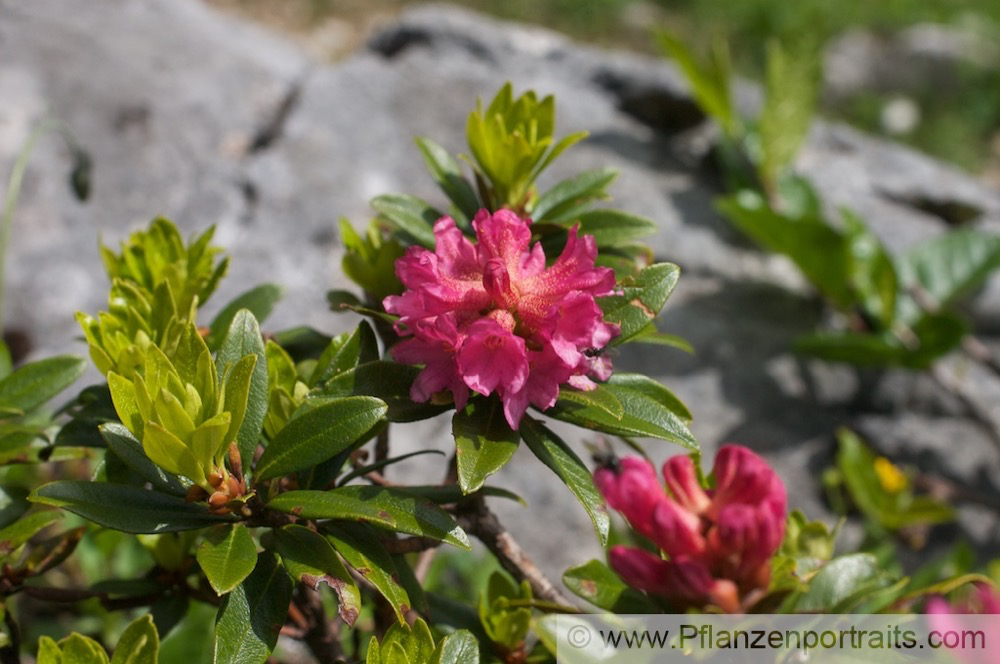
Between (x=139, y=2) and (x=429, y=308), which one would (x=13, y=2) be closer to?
(x=139, y=2)

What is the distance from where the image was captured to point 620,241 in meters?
1.12

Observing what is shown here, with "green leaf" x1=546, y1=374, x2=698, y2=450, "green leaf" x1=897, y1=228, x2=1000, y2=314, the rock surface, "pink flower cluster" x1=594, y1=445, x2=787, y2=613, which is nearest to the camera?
"pink flower cluster" x1=594, y1=445, x2=787, y2=613

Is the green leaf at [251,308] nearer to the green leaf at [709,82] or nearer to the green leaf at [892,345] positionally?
the green leaf at [892,345]

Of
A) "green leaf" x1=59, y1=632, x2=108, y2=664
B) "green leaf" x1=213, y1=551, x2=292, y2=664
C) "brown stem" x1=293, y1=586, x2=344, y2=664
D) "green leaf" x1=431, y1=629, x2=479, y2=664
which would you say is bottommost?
"brown stem" x1=293, y1=586, x2=344, y2=664

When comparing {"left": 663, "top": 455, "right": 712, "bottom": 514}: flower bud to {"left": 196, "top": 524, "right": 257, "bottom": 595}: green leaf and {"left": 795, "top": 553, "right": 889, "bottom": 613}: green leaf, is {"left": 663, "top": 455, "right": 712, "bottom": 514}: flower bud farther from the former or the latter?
{"left": 196, "top": 524, "right": 257, "bottom": 595}: green leaf

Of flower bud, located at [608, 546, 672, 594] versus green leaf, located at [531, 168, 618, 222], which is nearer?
flower bud, located at [608, 546, 672, 594]

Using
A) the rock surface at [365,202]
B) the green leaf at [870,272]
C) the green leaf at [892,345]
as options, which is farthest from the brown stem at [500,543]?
the green leaf at [870,272]

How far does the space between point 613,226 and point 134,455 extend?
610 mm

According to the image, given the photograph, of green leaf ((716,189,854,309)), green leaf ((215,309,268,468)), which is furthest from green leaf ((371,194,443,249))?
green leaf ((716,189,854,309))

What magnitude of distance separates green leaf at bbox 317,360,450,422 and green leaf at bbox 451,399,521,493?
36mm

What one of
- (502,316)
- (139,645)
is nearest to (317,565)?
(139,645)

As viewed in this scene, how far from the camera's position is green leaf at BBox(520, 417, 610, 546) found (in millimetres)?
896

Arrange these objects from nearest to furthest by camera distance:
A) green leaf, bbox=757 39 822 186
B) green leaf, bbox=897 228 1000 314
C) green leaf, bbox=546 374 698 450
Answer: green leaf, bbox=546 374 698 450 → green leaf, bbox=897 228 1000 314 → green leaf, bbox=757 39 822 186

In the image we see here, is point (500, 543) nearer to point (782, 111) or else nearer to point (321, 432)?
point (321, 432)
